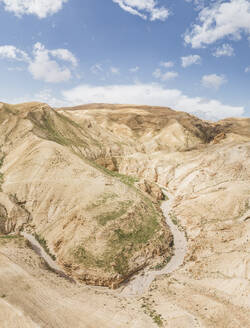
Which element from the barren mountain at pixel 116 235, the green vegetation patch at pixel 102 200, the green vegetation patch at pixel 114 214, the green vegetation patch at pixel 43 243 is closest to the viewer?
the barren mountain at pixel 116 235

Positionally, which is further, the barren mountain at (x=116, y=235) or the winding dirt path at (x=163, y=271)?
the winding dirt path at (x=163, y=271)

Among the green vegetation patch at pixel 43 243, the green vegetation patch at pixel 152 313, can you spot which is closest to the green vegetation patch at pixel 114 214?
the green vegetation patch at pixel 43 243

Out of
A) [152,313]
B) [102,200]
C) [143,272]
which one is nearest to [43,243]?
[102,200]

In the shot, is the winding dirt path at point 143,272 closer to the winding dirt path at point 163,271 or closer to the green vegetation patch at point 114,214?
the winding dirt path at point 163,271

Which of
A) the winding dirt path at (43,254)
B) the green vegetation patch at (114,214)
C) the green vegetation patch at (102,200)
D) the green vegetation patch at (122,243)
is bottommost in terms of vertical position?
the winding dirt path at (43,254)

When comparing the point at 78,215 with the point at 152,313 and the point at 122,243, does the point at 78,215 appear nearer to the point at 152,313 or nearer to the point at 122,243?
the point at 122,243

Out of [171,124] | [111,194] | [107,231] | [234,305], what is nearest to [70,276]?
[107,231]
